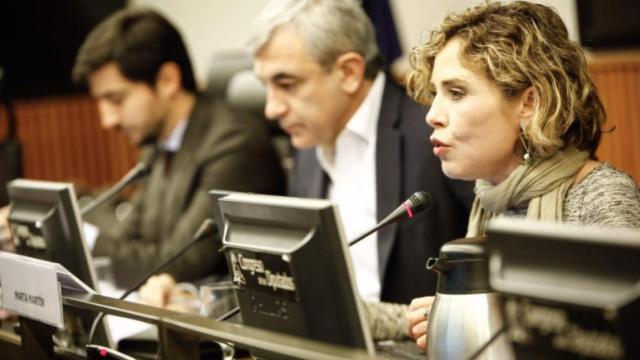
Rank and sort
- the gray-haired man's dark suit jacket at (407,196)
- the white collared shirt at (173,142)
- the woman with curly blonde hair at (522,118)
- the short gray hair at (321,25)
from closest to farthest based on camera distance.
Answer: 1. the woman with curly blonde hair at (522,118)
2. the gray-haired man's dark suit jacket at (407,196)
3. the short gray hair at (321,25)
4. the white collared shirt at (173,142)

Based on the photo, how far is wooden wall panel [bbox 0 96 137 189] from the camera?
5602mm

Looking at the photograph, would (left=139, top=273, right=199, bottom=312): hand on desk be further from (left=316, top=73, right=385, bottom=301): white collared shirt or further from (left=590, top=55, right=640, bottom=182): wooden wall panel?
(left=590, top=55, right=640, bottom=182): wooden wall panel

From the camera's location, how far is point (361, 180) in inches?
92.8

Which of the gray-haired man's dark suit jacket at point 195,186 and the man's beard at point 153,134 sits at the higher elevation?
the man's beard at point 153,134

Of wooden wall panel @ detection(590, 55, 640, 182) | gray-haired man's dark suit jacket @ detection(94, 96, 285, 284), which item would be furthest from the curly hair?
wooden wall panel @ detection(590, 55, 640, 182)

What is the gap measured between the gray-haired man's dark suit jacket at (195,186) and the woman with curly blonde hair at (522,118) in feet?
3.81

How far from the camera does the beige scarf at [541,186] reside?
163 cm

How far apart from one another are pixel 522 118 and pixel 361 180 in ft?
2.45

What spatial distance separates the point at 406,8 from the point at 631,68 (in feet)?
4.11

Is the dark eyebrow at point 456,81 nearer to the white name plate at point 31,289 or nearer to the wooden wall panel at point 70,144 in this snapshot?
the white name plate at point 31,289

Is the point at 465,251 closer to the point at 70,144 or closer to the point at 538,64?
the point at 538,64

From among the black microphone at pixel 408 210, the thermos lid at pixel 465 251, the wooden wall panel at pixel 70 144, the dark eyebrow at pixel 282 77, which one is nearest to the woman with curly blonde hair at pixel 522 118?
the black microphone at pixel 408 210

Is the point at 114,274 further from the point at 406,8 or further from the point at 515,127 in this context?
the point at 406,8

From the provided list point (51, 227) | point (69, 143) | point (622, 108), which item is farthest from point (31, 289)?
point (69, 143)
